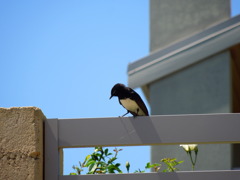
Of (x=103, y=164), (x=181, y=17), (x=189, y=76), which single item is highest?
(x=181, y=17)

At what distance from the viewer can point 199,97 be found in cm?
827

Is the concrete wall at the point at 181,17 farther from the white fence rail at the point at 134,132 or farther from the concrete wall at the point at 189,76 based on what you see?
the white fence rail at the point at 134,132

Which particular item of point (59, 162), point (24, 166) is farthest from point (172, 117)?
point (24, 166)

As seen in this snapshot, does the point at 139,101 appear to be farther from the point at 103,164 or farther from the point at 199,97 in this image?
the point at 199,97

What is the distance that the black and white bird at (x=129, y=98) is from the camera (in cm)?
413

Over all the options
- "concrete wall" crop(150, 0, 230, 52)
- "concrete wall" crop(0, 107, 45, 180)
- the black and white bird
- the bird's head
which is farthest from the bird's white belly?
"concrete wall" crop(150, 0, 230, 52)

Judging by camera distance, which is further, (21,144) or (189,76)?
(189,76)

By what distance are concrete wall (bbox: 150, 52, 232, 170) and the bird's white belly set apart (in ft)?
12.2

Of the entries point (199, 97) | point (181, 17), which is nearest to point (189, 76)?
point (199, 97)

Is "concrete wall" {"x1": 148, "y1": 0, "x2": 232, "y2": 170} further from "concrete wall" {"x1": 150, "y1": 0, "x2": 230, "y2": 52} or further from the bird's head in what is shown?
the bird's head

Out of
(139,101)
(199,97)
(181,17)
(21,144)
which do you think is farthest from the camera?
(181,17)

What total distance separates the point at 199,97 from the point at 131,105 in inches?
168

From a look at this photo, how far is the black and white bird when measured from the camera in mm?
4133

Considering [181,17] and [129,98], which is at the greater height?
[181,17]
